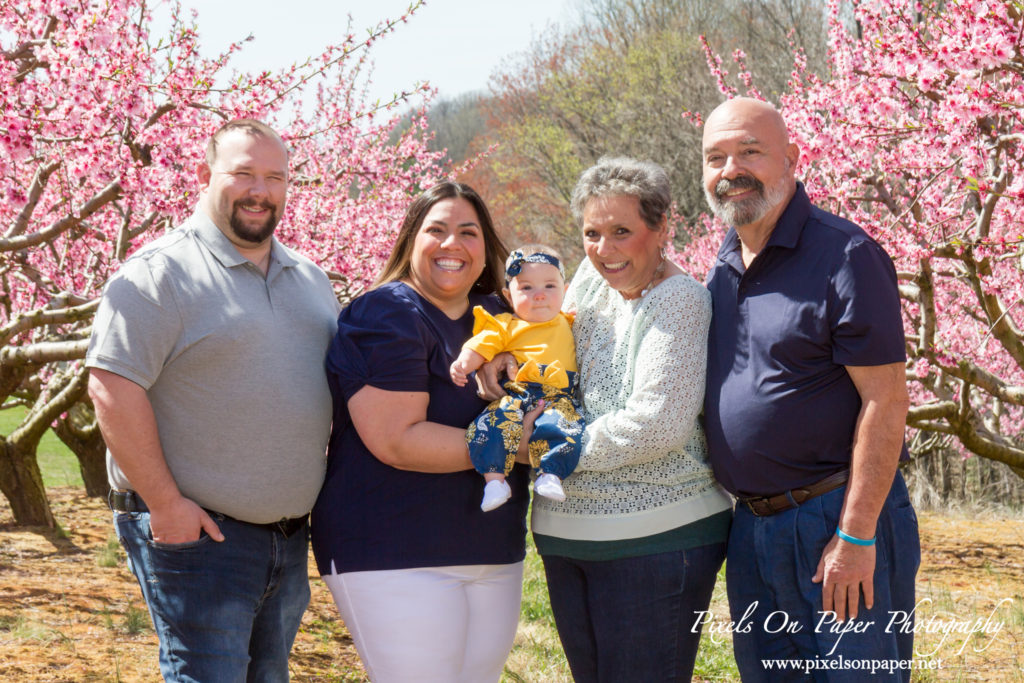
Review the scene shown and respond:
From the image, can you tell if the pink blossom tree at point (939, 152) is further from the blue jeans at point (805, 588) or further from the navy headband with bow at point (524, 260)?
the navy headband with bow at point (524, 260)

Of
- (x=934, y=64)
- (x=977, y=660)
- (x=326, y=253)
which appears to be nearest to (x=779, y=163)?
(x=934, y=64)

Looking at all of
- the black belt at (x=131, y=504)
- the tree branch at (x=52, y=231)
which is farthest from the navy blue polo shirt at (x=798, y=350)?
the tree branch at (x=52, y=231)

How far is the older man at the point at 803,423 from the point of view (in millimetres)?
2377

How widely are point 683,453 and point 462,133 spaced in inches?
1402

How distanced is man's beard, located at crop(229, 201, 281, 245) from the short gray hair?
928 mm

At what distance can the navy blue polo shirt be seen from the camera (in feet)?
7.75

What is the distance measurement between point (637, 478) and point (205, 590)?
1275 mm

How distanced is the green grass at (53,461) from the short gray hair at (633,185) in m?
9.86

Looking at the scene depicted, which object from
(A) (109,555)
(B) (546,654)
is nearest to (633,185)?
(B) (546,654)

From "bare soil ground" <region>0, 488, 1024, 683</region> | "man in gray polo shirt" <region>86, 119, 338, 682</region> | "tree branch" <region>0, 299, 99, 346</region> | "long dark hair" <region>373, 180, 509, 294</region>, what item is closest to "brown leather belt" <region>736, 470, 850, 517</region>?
"long dark hair" <region>373, 180, 509, 294</region>

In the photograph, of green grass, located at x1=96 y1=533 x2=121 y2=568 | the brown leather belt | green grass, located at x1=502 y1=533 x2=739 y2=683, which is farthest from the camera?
green grass, located at x1=96 y1=533 x2=121 y2=568

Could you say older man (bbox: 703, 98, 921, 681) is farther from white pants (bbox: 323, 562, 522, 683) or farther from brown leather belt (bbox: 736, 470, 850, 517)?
white pants (bbox: 323, 562, 522, 683)

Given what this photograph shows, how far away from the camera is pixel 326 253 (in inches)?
292

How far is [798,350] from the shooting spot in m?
2.43
